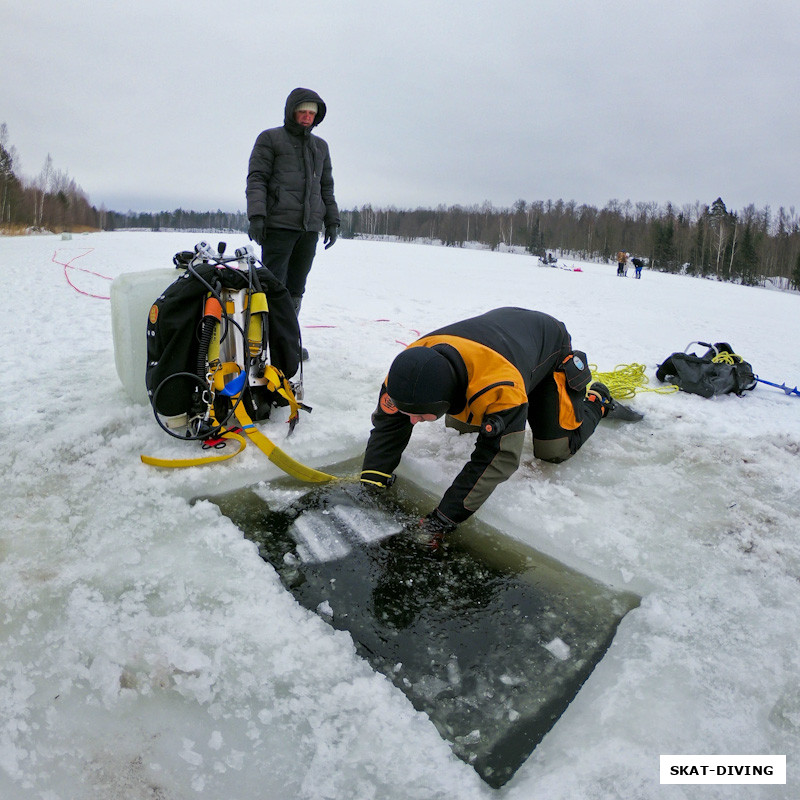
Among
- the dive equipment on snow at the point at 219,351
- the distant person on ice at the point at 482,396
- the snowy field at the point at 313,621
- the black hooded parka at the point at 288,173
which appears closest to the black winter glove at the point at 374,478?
the distant person on ice at the point at 482,396

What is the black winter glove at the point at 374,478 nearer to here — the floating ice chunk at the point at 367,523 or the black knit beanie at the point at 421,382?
the floating ice chunk at the point at 367,523

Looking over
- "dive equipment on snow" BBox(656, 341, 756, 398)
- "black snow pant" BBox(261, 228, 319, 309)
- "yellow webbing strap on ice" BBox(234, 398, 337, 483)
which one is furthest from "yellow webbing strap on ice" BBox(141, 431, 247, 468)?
"dive equipment on snow" BBox(656, 341, 756, 398)

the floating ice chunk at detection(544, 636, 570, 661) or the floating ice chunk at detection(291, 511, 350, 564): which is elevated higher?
the floating ice chunk at detection(291, 511, 350, 564)

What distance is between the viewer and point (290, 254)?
3.94 meters

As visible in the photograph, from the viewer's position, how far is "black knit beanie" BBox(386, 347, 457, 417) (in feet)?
6.64

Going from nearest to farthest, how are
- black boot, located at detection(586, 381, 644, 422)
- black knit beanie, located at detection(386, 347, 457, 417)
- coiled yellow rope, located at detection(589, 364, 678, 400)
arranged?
black knit beanie, located at detection(386, 347, 457, 417) < black boot, located at detection(586, 381, 644, 422) < coiled yellow rope, located at detection(589, 364, 678, 400)

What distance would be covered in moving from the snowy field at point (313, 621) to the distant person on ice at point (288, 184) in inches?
46.1

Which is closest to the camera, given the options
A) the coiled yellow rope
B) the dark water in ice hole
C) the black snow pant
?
the dark water in ice hole

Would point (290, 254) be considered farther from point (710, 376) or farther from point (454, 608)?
point (710, 376)

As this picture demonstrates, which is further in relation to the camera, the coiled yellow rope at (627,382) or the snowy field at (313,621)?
the coiled yellow rope at (627,382)

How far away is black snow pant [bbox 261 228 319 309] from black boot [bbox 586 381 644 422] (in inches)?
82.5

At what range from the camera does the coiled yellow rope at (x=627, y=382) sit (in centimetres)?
397

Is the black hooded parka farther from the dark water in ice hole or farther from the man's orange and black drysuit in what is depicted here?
the dark water in ice hole

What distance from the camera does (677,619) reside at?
1.85m
